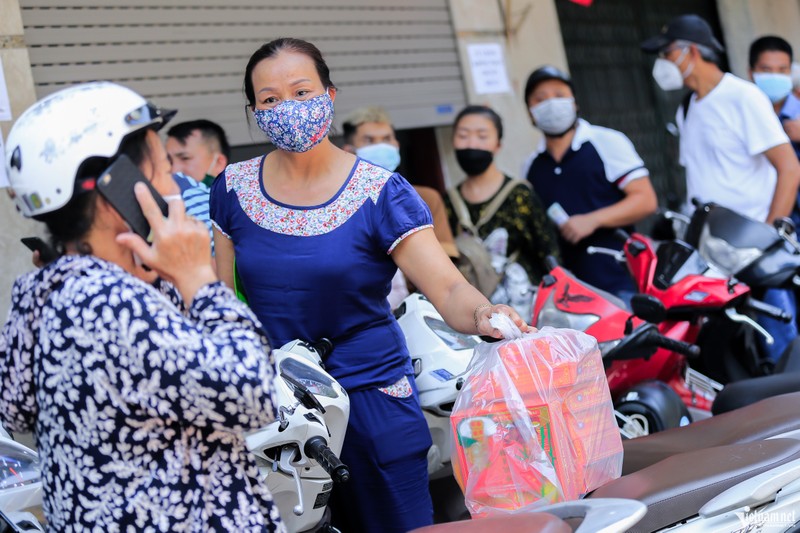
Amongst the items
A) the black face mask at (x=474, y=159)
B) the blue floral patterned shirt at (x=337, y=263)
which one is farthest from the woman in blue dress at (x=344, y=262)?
the black face mask at (x=474, y=159)

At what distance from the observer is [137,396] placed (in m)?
1.80

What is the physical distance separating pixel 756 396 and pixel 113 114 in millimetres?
2328

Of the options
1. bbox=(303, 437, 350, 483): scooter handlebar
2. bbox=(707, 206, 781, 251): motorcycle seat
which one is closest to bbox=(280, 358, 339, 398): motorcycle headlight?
bbox=(303, 437, 350, 483): scooter handlebar

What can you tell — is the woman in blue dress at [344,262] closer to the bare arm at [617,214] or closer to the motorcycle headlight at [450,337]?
the motorcycle headlight at [450,337]

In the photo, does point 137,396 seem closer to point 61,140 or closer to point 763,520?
point 61,140

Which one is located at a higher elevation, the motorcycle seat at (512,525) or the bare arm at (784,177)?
the bare arm at (784,177)

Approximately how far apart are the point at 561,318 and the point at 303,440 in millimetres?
1661

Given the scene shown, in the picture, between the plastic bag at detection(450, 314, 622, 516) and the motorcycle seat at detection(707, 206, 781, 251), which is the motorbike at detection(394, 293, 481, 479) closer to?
the plastic bag at detection(450, 314, 622, 516)

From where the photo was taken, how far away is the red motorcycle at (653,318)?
3.81 metres

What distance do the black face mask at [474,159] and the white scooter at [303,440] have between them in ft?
7.83

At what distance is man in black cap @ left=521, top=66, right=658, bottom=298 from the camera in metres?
5.07

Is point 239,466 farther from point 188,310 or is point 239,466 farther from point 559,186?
point 559,186

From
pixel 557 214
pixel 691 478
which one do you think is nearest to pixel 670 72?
pixel 557 214

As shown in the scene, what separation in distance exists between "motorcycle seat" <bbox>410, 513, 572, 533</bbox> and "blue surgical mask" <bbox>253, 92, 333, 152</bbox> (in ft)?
4.03
